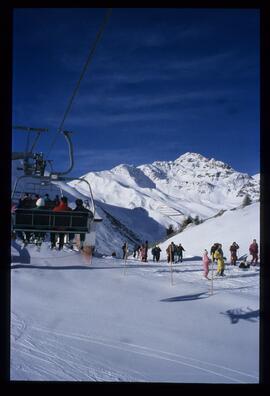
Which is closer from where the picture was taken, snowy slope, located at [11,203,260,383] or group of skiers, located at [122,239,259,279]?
snowy slope, located at [11,203,260,383]

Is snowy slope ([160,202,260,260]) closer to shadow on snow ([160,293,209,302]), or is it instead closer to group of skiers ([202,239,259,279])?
group of skiers ([202,239,259,279])

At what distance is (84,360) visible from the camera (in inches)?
183

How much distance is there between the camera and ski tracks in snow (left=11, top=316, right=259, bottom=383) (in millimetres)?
4184

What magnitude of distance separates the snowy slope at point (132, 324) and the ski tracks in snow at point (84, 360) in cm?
1

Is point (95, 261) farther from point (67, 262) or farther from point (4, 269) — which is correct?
point (4, 269)

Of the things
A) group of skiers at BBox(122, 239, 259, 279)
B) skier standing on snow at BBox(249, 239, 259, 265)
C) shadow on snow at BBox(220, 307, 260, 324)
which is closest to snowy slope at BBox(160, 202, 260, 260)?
group of skiers at BBox(122, 239, 259, 279)

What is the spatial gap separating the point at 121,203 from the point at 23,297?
161 m

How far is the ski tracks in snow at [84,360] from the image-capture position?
13.7ft

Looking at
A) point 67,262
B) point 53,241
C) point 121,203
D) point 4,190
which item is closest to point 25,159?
point 53,241

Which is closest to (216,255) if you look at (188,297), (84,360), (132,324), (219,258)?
(219,258)

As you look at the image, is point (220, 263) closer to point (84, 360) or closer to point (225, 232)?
point (84, 360)

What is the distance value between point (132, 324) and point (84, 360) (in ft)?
5.34

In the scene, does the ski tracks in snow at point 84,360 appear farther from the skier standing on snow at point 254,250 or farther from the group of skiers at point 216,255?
the skier standing on snow at point 254,250

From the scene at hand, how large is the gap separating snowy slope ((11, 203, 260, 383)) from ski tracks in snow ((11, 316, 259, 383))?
11 mm
